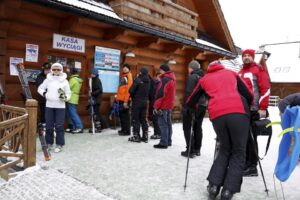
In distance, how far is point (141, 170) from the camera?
468 centimetres

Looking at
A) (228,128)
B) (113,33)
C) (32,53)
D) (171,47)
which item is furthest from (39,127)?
(171,47)

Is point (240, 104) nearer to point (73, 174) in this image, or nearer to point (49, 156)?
point (73, 174)

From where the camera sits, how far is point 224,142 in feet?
11.9

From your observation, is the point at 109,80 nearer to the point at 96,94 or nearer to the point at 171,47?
the point at 96,94

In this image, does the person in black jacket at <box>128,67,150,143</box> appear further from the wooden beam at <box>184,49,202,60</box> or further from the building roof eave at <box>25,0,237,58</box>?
the wooden beam at <box>184,49,202,60</box>

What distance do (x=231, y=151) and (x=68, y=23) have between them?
5.49 metres

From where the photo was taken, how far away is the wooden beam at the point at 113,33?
8607 millimetres

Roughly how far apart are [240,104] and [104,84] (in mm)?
6009

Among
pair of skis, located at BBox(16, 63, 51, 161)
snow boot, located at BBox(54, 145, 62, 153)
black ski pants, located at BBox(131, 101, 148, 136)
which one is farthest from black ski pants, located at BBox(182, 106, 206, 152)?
pair of skis, located at BBox(16, 63, 51, 161)

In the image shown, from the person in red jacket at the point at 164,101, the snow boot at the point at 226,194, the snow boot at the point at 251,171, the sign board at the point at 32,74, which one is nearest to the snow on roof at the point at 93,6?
the sign board at the point at 32,74

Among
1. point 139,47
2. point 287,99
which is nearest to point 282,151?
point 287,99

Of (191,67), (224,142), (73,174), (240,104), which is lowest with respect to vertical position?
(73,174)

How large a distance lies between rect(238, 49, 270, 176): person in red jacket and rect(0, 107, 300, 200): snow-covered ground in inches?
11.9

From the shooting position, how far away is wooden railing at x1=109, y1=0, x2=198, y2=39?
8.98 metres
